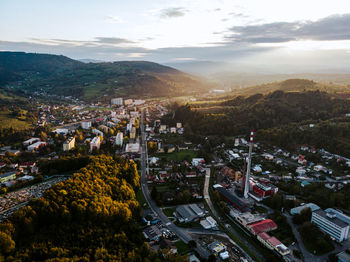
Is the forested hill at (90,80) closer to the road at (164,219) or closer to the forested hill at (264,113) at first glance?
the forested hill at (264,113)

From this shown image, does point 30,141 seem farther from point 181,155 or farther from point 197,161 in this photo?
point 197,161

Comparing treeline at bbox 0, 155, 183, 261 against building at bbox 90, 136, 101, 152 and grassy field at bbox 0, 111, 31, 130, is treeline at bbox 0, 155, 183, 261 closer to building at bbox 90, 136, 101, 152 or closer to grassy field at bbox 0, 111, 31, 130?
building at bbox 90, 136, 101, 152

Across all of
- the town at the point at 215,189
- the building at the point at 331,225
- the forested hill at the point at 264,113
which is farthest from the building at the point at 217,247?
the forested hill at the point at 264,113

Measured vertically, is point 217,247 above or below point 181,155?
below

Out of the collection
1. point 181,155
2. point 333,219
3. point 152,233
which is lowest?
point 152,233

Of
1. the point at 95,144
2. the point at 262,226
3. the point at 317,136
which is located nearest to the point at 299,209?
the point at 262,226

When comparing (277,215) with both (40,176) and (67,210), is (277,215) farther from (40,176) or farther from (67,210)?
(40,176)

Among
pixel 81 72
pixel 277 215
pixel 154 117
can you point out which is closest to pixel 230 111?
pixel 154 117

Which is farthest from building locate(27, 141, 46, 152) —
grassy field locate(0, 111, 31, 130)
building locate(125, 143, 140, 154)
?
building locate(125, 143, 140, 154)
